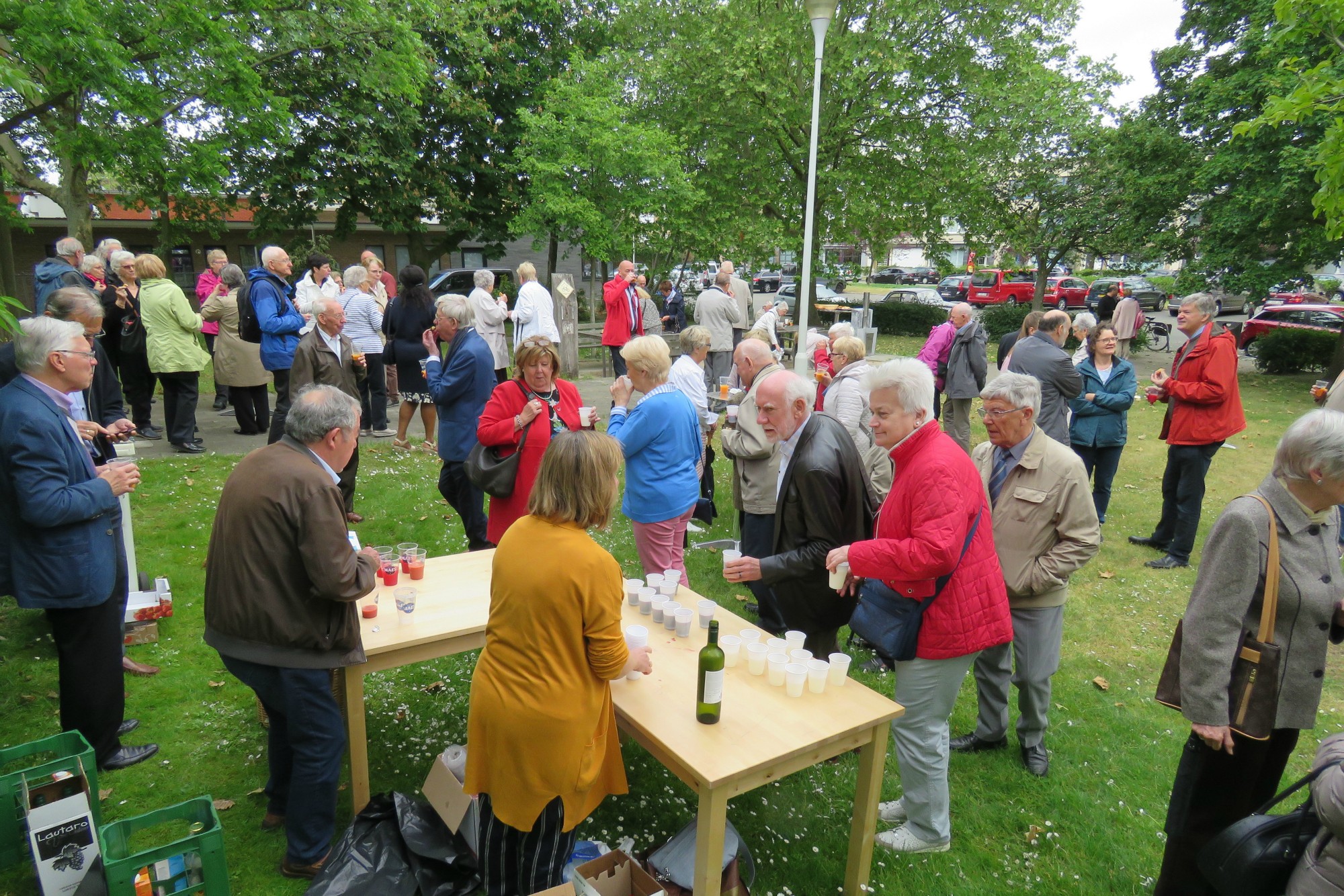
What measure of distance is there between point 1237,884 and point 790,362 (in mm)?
13815

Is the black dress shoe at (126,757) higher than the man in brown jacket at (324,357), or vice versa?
the man in brown jacket at (324,357)

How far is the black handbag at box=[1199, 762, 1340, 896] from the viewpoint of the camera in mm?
2062

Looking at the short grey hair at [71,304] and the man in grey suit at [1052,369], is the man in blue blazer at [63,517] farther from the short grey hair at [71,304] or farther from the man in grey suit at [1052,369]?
the man in grey suit at [1052,369]

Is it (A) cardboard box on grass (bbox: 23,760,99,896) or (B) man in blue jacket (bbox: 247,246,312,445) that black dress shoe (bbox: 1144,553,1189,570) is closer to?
(A) cardboard box on grass (bbox: 23,760,99,896)

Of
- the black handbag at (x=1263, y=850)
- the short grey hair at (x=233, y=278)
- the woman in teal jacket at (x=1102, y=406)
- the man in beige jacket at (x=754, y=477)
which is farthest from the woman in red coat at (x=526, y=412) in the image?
the short grey hair at (x=233, y=278)

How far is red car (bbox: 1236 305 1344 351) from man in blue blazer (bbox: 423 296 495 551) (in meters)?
20.6

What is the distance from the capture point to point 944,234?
20.9m

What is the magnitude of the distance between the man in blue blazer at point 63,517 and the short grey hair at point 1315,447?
4.53 m

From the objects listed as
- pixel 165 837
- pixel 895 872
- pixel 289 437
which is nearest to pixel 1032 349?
pixel 895 872

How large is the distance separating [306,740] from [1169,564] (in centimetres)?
699

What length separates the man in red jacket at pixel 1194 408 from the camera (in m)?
6.21

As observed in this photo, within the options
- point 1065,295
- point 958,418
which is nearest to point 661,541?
point 958,418

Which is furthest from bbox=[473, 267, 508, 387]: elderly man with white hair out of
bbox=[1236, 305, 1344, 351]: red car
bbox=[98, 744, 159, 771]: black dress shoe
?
bbox=[1236, 305, 1344, 351]: red car

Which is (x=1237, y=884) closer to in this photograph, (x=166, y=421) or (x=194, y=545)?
(x=194, y=545)
